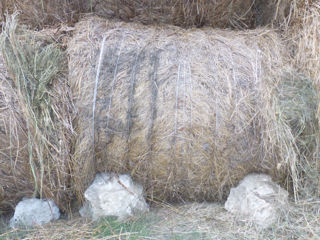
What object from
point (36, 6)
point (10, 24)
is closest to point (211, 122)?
point (10, 24)

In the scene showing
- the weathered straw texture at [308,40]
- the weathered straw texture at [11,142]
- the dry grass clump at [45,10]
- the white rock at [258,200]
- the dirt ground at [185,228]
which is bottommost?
the dirt ground at [185,228]

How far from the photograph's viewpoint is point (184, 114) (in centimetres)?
162

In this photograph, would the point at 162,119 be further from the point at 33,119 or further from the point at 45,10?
the point at 45,10

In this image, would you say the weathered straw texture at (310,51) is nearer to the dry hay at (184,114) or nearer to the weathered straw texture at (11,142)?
the dry hay at (184,114)

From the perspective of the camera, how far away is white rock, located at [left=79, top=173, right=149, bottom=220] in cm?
165

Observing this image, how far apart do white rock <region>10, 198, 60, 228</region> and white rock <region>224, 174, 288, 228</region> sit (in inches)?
33.9

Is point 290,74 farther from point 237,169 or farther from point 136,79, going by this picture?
point 136,79

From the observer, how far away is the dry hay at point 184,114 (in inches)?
63.8

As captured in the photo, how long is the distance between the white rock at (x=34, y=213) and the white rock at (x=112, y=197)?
0.55 ft

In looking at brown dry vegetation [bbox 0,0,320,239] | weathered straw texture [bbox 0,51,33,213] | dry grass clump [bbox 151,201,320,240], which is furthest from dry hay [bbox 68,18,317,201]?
weathered straw texture [bbox 0,51,33,213]

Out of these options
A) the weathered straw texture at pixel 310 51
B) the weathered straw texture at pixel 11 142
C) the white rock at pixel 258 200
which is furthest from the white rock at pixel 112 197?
the weathered straw texture at pixel 310 51

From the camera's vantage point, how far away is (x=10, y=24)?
1621 millimetres

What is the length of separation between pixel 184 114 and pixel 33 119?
0.68 meters

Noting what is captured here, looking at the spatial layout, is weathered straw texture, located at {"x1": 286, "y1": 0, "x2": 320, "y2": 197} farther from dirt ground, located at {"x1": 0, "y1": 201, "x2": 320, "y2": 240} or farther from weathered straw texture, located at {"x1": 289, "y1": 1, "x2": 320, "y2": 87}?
dirt ground, located at {"x1": 0, "y1": 201, "x2": 320, "y2": 240}
